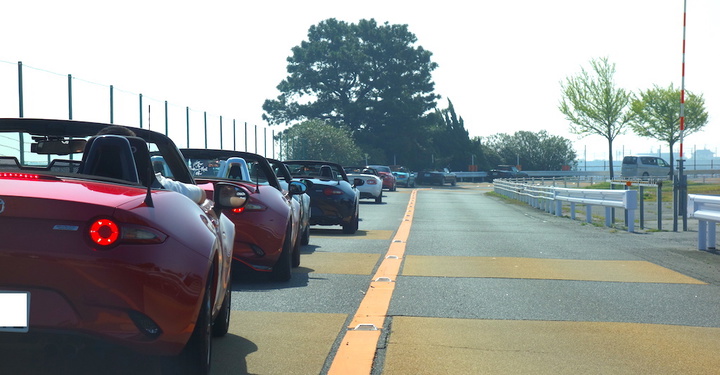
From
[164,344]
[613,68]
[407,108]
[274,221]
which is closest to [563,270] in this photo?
[274,221]

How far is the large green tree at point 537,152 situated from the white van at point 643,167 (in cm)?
3816

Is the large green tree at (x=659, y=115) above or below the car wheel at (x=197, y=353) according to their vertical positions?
above

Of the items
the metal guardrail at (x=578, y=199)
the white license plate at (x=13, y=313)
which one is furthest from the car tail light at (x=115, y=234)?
the metal guardrail at (x=578, y=199)

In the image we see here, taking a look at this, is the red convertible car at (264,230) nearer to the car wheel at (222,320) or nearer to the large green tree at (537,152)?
the car wheel at (222,320)

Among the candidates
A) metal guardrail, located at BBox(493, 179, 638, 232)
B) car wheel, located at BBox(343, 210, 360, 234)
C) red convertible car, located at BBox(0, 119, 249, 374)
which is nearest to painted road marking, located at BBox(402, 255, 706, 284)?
car wheel, located at BBox(343, 210, 360, 234)

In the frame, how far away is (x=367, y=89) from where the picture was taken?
84750 millimetres

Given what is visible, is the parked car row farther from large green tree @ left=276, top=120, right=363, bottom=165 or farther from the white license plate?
large green tree @ left=276, top=120, right=363, bottom=165

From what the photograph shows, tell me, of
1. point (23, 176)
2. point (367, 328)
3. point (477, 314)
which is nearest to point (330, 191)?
point (477, 314)

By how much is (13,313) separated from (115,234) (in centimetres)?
48

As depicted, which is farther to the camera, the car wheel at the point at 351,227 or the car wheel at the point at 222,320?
the car wheel at the point at 351,227

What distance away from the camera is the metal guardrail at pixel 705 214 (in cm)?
1243

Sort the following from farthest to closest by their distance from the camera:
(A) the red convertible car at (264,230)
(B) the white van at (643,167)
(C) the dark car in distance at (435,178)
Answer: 1. (C) the dark car in distance at (435,178)
2. (B) the white van at (643,167)
3. (A) the red convertible car at (264,230)

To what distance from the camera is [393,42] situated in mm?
86062

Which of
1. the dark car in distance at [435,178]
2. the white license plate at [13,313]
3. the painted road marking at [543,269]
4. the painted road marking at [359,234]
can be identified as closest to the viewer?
the white license plate at [13,313]
